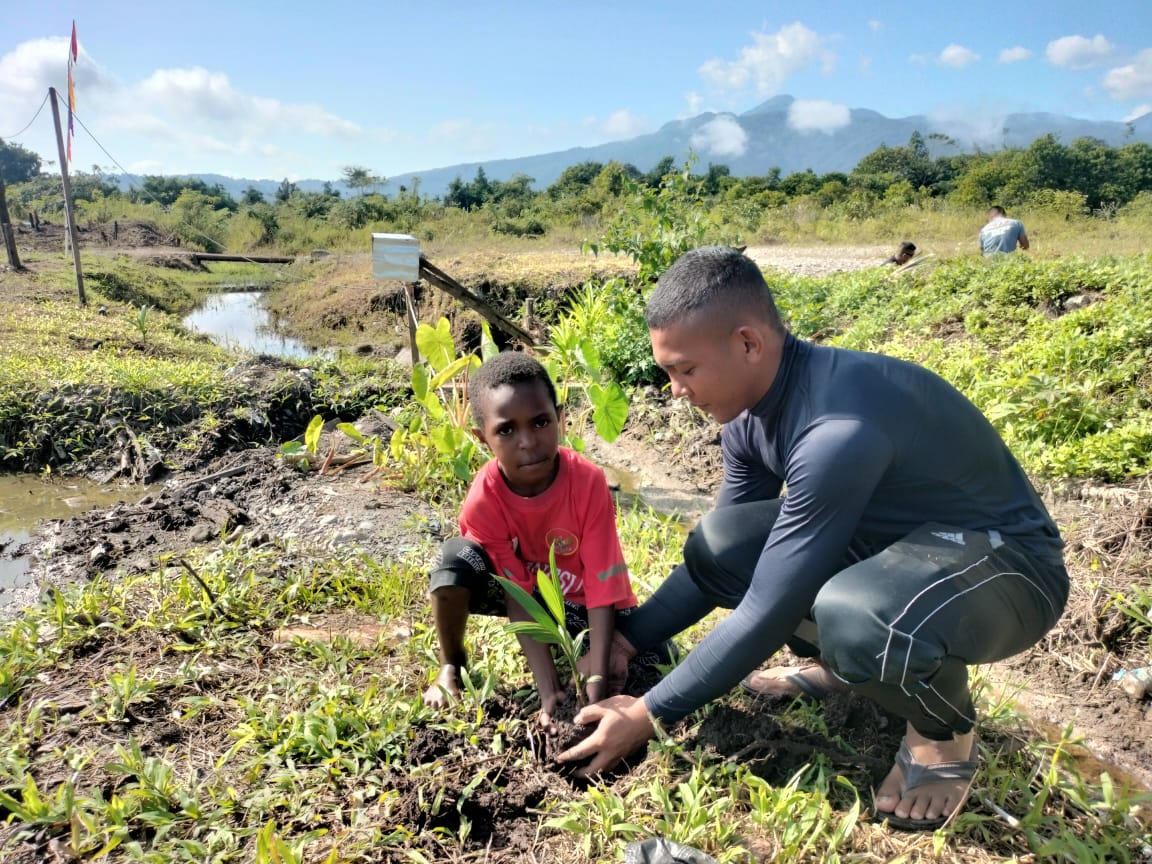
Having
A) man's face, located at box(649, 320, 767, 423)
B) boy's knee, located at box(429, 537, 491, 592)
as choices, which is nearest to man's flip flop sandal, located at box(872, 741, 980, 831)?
man's face, located at box(649, 320, 767, 423)

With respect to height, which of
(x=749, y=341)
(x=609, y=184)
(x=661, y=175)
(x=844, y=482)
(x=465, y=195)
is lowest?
(x=844, y=482)

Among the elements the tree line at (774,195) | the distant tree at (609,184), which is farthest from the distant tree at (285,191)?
the distant tree at (609,184)

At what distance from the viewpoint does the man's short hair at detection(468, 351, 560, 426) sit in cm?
211

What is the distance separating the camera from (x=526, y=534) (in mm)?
2244

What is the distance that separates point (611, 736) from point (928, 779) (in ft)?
2.49

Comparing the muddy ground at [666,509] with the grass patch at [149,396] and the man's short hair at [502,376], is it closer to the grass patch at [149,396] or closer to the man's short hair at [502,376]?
the grass patch at [149,396]

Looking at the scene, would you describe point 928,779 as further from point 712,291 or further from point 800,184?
point 800,184

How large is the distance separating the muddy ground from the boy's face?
0.79 metres

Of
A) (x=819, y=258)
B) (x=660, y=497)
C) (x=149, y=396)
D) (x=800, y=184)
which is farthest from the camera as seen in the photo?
(x=800, y=184)

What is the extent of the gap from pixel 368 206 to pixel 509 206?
6.09m

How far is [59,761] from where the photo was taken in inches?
73.7

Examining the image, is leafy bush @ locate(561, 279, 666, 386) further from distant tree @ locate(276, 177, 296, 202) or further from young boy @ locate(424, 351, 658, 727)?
distant tree @ locate(276, 177, 296, 202)

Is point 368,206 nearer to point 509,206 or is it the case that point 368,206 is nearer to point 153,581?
point 509,206

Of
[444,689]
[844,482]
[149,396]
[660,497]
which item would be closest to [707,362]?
[844,482]
